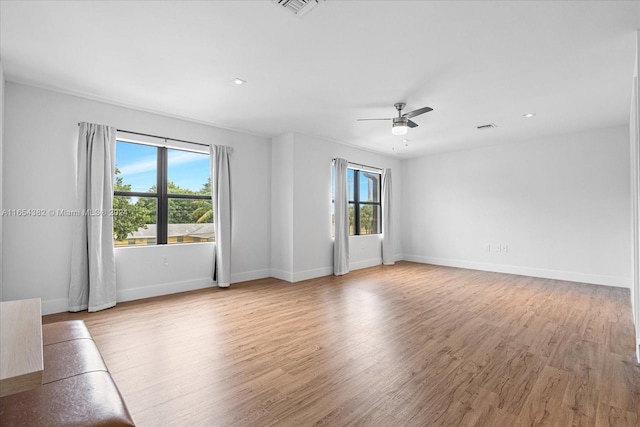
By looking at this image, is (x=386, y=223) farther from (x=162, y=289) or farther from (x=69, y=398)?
(x=69, y=398)

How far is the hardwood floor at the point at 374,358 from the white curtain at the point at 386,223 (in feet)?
8.80

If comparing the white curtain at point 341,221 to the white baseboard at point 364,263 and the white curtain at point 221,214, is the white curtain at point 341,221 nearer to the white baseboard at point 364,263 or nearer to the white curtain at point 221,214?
the white baseboard at point 364,263

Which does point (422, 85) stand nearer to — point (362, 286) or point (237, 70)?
point (237, 70)

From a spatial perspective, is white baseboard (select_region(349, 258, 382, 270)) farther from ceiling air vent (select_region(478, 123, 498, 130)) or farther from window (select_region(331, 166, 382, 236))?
ceiling air vent (select_region(478, 123, 498, 130))

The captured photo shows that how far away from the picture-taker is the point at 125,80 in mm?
3359

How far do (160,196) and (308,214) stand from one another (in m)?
2.44

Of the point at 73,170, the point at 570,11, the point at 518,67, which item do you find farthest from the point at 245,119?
the point at 570,11

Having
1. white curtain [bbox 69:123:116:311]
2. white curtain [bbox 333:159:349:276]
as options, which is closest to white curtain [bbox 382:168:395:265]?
white curtain [bbox 333:159:349:276]

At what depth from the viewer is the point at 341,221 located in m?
6.09

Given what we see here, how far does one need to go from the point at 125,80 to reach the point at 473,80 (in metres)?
3.80

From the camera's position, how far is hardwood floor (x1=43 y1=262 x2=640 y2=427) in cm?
187

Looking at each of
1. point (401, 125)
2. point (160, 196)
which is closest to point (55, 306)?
point (160, 196)

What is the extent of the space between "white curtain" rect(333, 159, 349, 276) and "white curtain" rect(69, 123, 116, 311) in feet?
11.9

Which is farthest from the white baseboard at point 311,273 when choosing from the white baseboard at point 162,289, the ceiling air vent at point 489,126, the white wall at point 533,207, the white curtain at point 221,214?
the ceiling air vent at point 489,126
